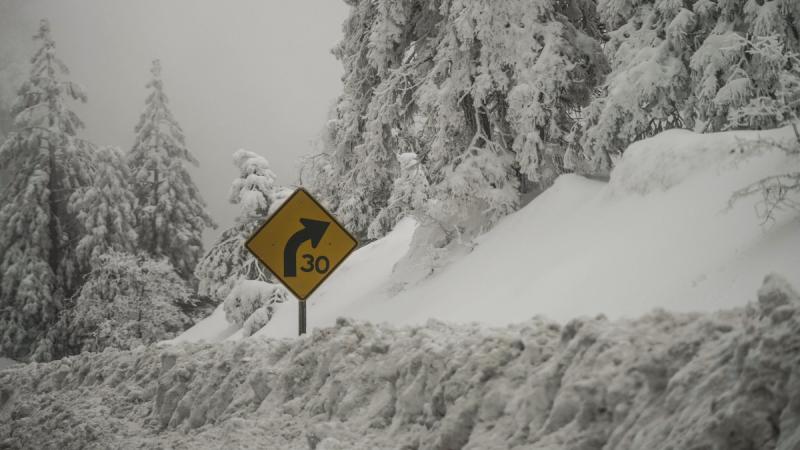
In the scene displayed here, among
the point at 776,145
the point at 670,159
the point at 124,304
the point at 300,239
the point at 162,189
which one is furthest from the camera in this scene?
the point at 162,189

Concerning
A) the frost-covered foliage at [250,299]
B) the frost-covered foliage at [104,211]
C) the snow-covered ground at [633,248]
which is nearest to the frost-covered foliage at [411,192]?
the snow-covered ground at [633,248]

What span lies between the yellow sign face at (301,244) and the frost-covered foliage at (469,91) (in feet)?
12.2

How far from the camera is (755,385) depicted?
2090mm

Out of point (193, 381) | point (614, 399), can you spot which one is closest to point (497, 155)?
point (193, 381)

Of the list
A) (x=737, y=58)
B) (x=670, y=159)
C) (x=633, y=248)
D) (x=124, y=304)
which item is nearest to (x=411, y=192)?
(x=670, y=159)

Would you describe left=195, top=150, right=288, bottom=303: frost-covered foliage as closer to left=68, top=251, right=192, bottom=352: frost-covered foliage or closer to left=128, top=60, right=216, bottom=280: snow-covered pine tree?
left=68, top=251, right=192, bottom=352: frost-covered foliage

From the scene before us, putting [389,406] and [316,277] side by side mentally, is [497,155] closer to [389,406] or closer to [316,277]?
[316,277]

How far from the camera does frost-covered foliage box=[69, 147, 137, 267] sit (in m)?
29.6

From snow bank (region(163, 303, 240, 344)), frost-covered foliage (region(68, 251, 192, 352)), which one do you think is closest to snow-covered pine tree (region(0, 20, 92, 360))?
frost-covered foliage (region(68, 251, 192, 352))

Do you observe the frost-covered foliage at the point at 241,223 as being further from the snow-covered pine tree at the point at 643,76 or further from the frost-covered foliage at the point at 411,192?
the snow-covered pine tree at the point at 643,76

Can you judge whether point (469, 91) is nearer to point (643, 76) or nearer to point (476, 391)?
point (643, 76)

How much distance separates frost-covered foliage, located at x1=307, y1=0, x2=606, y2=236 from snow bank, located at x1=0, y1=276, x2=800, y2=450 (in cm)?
536

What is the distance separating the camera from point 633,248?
611 cm

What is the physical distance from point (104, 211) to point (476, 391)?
3111 centimetres
